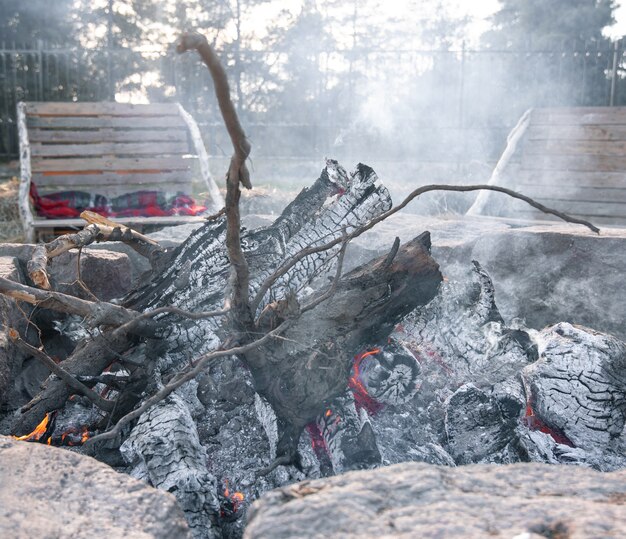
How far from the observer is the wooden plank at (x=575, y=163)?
21.8 feet

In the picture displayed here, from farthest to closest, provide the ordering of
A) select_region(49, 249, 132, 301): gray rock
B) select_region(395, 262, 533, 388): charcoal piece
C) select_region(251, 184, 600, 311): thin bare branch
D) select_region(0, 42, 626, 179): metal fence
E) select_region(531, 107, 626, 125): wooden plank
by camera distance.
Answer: select_region(0, 42, 626, 179): metal fence, select_region(531, 107, 626, 125): wooden plank, select_region(49, 249, 132, 301): gray rock, select_region(395, 262, 533, 388): charcoal piece, select_region(251, 184, 600, 311): thin bare branch

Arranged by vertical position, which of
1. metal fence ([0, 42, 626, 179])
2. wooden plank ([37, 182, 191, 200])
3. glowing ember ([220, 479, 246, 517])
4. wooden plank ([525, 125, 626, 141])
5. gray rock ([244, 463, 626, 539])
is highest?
metal fence ([0, 42, 626, 179])

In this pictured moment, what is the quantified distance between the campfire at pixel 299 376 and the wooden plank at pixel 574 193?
448 cm

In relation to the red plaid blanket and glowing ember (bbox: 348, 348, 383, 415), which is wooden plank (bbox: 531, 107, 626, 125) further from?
glowing ember (bbox: 348, 348, 383, 415)

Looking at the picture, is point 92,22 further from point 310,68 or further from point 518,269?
point 518,269

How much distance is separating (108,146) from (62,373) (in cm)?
571

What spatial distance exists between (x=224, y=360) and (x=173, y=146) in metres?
5.39

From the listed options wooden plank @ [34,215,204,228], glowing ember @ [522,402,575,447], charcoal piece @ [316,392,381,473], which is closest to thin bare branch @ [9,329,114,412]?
charcoal piece @ [316,392,381,473]

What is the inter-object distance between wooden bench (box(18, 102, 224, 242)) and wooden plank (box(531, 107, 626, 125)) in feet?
12.1

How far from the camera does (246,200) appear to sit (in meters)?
8.02

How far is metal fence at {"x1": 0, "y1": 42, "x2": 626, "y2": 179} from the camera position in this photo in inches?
527

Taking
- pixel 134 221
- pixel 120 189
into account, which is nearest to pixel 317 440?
pixel 134 221

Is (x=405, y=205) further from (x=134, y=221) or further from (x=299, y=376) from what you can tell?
(x=134, y=221)

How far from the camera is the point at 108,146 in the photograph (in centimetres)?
735
